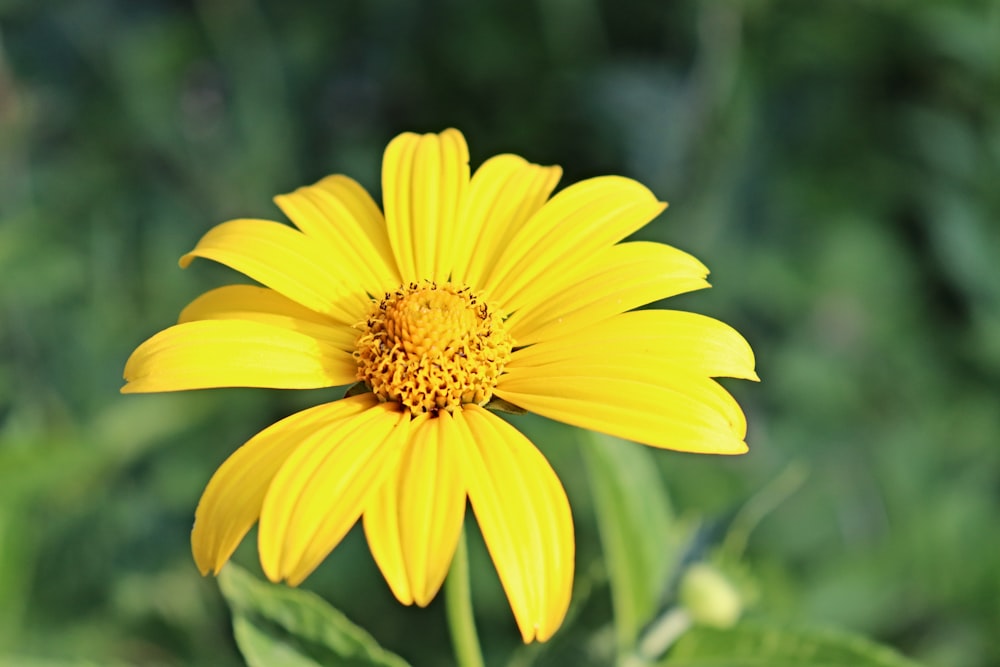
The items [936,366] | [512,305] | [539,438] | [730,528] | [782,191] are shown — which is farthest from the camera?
[782,191]

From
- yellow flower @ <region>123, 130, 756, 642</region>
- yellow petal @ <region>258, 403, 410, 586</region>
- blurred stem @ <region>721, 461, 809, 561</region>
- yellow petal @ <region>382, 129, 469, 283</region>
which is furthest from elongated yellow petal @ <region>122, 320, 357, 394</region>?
blurred stem @ <region>721, 461, 809, 561</region>

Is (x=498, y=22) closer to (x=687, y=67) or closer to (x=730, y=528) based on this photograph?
(x=687, y=67)

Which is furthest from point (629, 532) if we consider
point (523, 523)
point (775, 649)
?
point (523, 523)

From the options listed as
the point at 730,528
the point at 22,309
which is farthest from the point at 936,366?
the point at 22,309

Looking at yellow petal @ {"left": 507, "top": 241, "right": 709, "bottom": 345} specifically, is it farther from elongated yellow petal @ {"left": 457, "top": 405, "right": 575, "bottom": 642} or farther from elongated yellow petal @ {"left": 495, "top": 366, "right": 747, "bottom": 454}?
elongated yellow petal @ {"left": 457, "top": 405, "right": 575, "bottom": 642}

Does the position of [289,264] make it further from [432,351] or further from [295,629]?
[295,629]

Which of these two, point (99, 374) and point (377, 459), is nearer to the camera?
point (377, 459)
